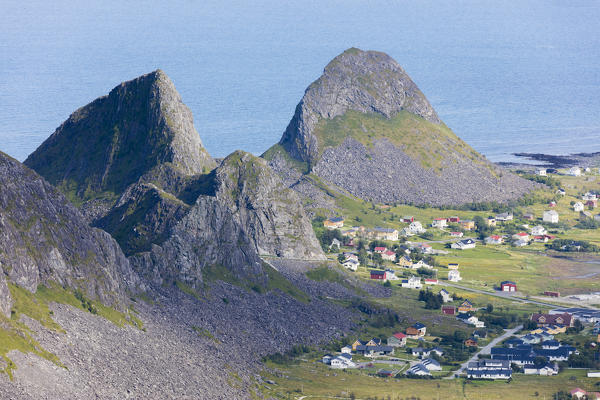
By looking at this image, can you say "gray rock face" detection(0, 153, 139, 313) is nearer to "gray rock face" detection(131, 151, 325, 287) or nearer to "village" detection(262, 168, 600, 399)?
"gray rock face" detection(131, 151, 325, 287)

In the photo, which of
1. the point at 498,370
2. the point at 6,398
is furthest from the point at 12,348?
the point at 498,370

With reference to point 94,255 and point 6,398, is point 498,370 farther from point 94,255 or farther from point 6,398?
point 6,398

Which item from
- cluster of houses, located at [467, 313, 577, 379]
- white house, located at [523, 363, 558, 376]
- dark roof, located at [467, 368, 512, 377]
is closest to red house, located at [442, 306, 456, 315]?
cluster of houses, located at [467, 313, 577, 379]

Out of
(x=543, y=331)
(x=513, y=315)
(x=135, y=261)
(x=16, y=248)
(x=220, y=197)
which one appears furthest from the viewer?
(x=220, y=197)

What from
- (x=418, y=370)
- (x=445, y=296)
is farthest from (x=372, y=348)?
(x=445, y=296)

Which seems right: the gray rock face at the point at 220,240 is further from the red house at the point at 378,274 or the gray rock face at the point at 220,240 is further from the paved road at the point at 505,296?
the paved road at the point at 505,296

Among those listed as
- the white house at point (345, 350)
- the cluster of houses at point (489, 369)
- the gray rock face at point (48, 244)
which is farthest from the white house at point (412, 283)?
the gray rock face at point (48, 244)

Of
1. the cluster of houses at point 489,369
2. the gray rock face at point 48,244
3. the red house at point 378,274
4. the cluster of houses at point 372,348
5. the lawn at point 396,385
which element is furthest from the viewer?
the red house at point 378,274

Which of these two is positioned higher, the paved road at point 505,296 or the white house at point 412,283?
the white house at point 412,283

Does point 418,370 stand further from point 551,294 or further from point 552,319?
point 551,294
